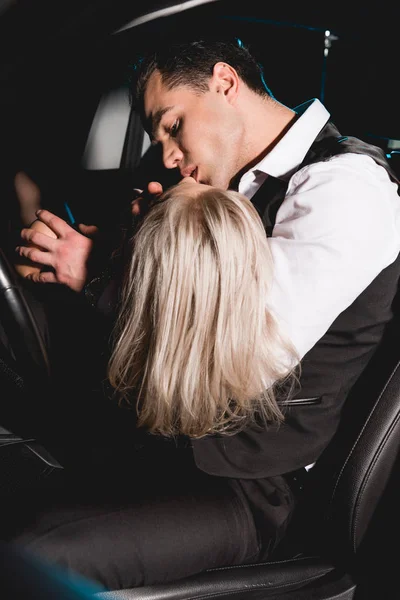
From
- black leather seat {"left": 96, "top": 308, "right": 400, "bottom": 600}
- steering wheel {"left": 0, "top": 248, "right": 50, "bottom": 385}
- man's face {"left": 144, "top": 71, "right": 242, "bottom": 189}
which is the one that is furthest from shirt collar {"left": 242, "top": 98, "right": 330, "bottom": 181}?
steering wheel {"left": 0, "top": 248, "right": 50, "bottom": 385}

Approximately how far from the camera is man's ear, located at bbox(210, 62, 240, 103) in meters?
1.33

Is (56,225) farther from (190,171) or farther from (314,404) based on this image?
(314,404)

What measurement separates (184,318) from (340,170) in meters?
0.34

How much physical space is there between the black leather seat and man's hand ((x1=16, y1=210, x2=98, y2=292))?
0.47 metres

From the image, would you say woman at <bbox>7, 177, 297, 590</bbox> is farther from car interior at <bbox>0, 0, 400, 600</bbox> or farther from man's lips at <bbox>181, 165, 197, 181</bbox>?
man's lips at <bbox>181, 165, 197, 181</bbox>

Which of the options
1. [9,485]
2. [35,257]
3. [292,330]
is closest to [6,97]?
[35,257]

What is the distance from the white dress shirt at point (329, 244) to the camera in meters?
0.95

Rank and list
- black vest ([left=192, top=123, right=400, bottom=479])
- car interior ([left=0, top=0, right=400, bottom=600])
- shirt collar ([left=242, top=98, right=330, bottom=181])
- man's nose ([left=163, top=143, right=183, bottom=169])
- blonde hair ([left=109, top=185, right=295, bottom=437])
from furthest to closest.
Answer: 1. man's nose ([left=163, top=143, right=183, bottom=169])
2. shirt collar ([left=242, top=98, right=330, bottom=181])
3. black vest ([left=192, top=123, right=400, bottom=479])
4. blonde hair ([left=109, top=185, right=295, bottom=437])
5. car interior ([left=0, top=0, right=400, bottom=600])

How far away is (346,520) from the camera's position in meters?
0.98

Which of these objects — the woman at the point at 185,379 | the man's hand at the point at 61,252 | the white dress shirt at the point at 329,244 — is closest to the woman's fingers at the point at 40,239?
the man's hand at the point at 61,252

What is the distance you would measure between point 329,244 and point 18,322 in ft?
1.57

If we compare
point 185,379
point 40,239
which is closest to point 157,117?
point 40,239

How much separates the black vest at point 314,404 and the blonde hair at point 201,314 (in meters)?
0.08

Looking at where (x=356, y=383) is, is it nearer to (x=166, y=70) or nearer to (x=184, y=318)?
(x=184, y=318)
